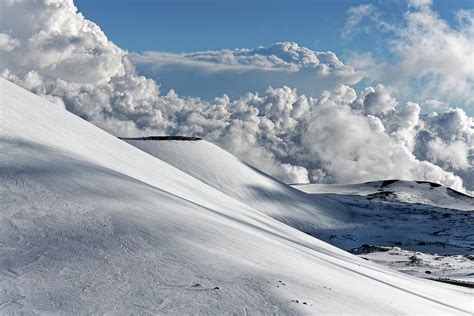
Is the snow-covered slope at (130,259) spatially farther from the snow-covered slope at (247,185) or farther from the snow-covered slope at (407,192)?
the snow-covered slope at (407,192)

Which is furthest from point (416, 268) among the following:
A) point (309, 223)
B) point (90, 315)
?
point (90, 315)

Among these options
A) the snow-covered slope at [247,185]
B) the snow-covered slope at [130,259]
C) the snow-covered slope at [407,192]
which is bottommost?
the snow-covered slope at [130,259]

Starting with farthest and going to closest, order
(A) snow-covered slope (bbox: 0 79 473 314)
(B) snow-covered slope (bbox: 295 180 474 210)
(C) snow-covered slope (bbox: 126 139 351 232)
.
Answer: (B) snow-covered slope (bbox: 295 180 474 210) → (C) snow-covered slope (bbox: 126 139 351 232) → (A) snow-covered slope (bbox: 0 79 473 314)

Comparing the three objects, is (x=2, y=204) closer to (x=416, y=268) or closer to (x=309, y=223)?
(x=416, y=268)

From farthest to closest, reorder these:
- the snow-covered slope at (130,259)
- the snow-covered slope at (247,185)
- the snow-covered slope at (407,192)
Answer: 1. the snow-covered slope at (407,192)
2. the snow-covered slope at (247,185)
3. the snow-covered slope at (130,259)

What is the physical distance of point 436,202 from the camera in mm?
125562

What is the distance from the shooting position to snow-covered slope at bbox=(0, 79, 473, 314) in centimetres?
1071

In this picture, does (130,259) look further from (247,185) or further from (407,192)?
(407,192)

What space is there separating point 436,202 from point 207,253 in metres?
122

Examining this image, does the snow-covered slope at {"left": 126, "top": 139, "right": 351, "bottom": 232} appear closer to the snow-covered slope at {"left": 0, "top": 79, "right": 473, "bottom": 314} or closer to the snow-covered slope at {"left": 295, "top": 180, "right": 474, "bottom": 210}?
the snow-covered slope at {"left": 295, "top": 180, "right": 474, "bottom": 210}

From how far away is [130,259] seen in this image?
12.6 m

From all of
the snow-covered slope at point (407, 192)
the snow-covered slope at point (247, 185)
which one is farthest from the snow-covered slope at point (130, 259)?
the snow-covered slope at point (407, 192)

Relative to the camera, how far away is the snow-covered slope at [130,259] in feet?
35.1

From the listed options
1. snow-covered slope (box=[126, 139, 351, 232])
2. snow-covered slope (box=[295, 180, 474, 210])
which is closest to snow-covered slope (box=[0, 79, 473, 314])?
snow-covered slope (box=[126, 139, 351, 232])
